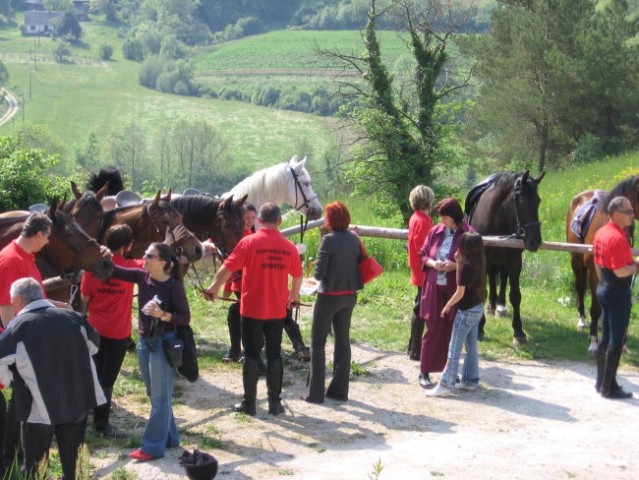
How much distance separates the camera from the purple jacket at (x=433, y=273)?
8922 mm

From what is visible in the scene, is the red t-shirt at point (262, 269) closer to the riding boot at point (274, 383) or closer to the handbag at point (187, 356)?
the riding boot at point (274, 383)

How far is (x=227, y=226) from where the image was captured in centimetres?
970

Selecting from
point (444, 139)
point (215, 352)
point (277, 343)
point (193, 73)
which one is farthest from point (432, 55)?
point (193, 73)

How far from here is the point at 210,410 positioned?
841 centimetres

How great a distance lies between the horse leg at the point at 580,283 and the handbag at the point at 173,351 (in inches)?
252

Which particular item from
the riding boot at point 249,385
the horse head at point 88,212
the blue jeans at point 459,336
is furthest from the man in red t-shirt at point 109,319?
the blue jeans at point 459,336

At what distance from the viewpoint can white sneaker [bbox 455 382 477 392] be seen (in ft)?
30.2

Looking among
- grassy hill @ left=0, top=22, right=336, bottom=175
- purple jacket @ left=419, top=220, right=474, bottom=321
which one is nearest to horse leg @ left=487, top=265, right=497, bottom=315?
purple jacket @ left=419, top=220, right=474, bottom=321

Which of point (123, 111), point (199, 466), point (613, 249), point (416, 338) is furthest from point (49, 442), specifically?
point (123, 111)

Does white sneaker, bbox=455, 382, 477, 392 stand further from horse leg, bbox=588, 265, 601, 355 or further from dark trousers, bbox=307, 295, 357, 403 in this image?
horse leg, bbox=588, 265, 601, 355

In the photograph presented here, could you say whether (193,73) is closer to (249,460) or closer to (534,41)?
(534,41)

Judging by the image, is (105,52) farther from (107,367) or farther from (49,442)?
(49,442)

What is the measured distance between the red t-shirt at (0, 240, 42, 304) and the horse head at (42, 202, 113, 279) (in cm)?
72

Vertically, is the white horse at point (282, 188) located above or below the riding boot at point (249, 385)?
above
